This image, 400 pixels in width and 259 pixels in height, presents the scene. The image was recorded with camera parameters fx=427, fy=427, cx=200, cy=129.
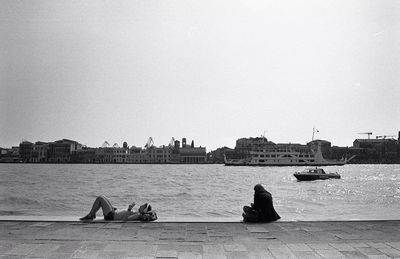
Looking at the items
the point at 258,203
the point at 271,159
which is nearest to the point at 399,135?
the point at 271,159

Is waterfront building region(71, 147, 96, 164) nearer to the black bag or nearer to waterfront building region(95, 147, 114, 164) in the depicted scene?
waterfront building region(95, 147, 114, 164)

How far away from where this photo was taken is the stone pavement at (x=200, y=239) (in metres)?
6.30

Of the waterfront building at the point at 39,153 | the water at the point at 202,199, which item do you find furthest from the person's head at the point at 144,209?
the waterfront building at the point at 39,153

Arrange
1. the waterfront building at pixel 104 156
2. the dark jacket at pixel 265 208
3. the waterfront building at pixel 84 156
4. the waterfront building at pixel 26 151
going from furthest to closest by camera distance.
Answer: the waterfront building at pixel 104 156 → the waterfront building at pixel 84 156 → the waterfront building at pixel 26 151 → the dark jacket at pixel 265 208

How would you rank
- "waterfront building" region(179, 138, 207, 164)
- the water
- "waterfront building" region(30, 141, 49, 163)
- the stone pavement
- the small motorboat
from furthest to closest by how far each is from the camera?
"waterfront building" region(179, 138, 207, 164) → "waterfront building" region(30, 141, 49, 163) → the small motorboat → the water → the stone pavement

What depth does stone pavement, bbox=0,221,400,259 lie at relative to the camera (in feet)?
20.7

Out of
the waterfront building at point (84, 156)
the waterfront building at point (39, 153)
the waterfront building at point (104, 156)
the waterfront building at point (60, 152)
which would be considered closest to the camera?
the waterfront building at point (60, 152)

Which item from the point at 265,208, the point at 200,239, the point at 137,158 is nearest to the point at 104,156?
the point at 137,158

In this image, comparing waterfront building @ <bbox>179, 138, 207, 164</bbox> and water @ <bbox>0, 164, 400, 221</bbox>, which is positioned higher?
waterfront building @ <bbox>179, 138, 207, 164</bbox>

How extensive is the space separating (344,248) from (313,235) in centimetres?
95

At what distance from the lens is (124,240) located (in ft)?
23.3

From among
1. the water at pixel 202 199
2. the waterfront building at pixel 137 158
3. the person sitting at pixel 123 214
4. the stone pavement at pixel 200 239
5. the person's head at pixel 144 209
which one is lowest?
the water at pixel 202 199

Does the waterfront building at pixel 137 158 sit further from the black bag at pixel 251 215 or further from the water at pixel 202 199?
the black bag at pixel 251 215

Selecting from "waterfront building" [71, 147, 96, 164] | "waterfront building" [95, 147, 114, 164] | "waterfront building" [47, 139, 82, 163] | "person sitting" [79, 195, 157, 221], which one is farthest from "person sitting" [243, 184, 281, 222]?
"waterfront building" [71, 147, 96, 164]
